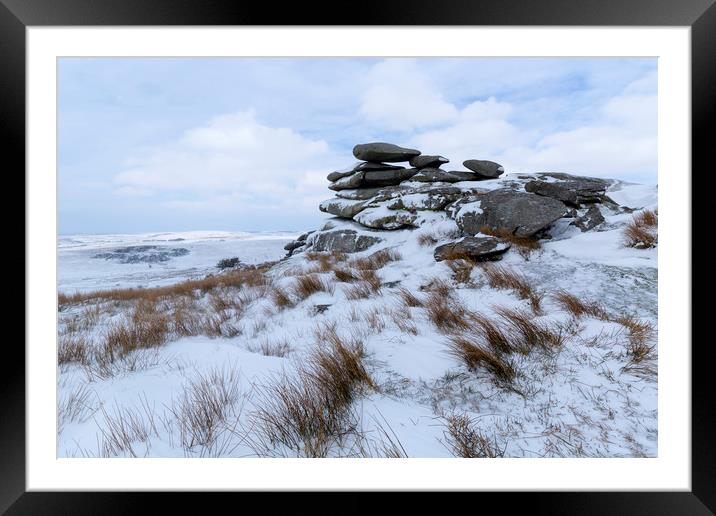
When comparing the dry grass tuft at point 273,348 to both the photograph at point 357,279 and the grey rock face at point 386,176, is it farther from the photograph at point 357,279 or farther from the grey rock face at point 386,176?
the grey rock face at point 386,176

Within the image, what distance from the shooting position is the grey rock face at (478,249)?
354 cm

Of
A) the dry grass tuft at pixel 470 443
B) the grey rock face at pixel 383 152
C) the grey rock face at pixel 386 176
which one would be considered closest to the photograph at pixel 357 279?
the dry grass tuft at pixel 470 443

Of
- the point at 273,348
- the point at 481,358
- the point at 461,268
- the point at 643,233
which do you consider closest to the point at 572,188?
the point at 643,233

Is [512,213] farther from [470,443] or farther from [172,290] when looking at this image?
[172,290]

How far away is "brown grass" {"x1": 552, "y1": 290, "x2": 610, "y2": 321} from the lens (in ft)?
6.27

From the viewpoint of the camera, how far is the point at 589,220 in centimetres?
462

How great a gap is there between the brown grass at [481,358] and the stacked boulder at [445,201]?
7.33ft

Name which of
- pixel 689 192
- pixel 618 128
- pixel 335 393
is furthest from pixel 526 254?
pixel 335 393

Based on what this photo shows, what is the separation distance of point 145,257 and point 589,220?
7.43m

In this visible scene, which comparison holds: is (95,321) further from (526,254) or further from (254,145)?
(526,254)

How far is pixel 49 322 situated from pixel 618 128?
15.9ft

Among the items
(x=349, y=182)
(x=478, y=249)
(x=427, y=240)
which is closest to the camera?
(x=478, y=249)

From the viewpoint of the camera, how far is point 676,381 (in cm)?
134

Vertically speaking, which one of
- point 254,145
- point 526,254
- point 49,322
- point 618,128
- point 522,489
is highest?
point 254,145
